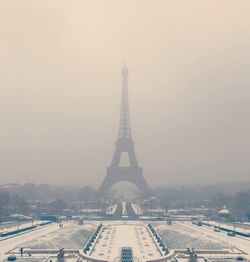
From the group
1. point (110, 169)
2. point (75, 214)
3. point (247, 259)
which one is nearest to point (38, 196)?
point (110, 169)

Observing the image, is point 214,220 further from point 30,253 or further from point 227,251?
point 30,253

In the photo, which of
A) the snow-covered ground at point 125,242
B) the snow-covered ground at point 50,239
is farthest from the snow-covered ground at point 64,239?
the snow-covered ground at point 125,242

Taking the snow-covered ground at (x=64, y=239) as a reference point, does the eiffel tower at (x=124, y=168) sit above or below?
above

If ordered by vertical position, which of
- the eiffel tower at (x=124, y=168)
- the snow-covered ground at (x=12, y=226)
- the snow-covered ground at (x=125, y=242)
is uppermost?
the eiffel tower at (x=124, y=168)

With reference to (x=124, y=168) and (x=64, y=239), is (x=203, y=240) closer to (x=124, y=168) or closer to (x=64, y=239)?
(x=64, y=239)

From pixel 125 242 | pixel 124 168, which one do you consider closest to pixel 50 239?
pixel 125 242

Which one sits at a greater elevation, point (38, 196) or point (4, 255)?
point (38, 196)

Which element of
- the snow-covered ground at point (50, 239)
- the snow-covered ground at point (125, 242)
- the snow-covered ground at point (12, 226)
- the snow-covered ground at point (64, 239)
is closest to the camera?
the snow-covered ground at point (125, 242)

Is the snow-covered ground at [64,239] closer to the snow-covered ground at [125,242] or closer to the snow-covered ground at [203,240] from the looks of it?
the snow-covered ground at [125,242]
